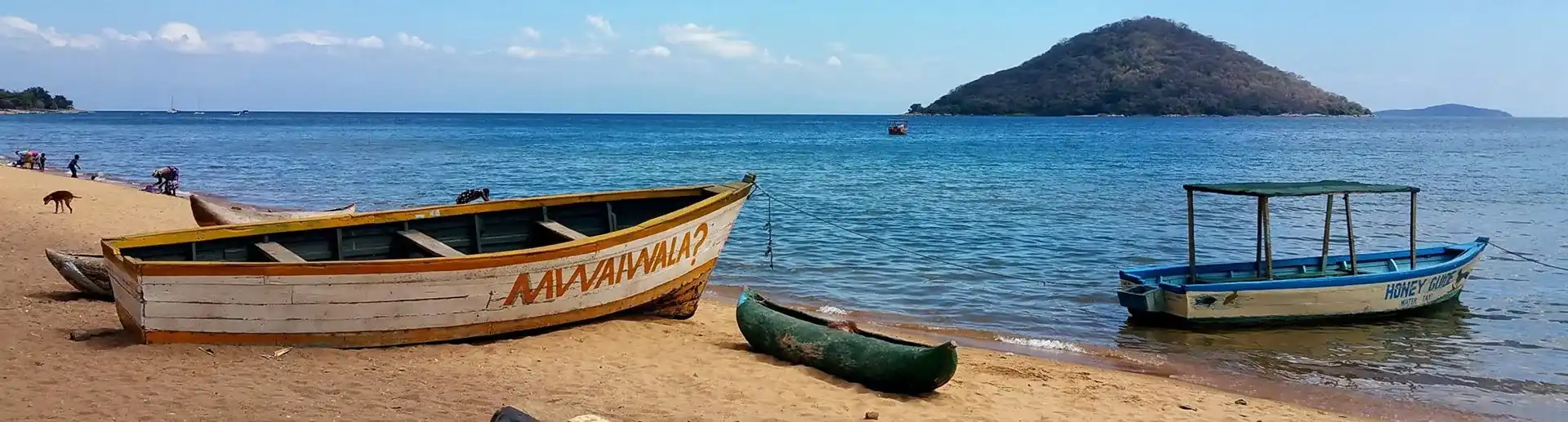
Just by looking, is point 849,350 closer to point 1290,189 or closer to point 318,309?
point 318,309

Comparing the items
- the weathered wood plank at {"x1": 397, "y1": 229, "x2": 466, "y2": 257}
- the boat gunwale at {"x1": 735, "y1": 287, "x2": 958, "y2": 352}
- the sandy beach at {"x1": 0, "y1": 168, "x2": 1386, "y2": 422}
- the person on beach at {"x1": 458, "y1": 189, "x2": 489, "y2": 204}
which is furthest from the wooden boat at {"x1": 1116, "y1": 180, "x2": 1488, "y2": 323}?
the person on beach at {"x1": 458, "y1": 189, "x2": 489, "y2": 204}

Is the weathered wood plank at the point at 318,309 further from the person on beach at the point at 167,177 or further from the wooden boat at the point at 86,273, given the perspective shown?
the person on beach at the point at 167,177

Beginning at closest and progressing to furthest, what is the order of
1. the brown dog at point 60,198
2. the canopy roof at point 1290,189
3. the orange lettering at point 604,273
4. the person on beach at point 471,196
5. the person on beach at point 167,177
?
the orange lettering at point 604,273 → the canopy roof at point 1290,189 → the person on beach at point 471,196 → the brown dog at point 60,198 → the person on beach at point 167,177

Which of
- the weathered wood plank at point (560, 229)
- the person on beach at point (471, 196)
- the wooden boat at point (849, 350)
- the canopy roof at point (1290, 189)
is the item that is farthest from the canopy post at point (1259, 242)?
the person on beach at point (471, 196)

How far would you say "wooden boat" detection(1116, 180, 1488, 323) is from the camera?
12.1 m

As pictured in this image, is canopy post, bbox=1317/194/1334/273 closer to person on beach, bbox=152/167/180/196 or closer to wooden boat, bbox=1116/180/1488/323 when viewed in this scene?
wooden boat, bbox=1116/180/1488/323

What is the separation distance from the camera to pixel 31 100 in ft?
538

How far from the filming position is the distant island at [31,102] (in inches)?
6063

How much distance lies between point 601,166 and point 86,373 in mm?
42048

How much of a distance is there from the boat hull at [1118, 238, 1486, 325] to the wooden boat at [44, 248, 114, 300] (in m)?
10.9

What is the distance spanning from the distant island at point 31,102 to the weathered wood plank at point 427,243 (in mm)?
173721

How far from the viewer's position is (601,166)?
1929 inches

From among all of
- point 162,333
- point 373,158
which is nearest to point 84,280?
point 162,333

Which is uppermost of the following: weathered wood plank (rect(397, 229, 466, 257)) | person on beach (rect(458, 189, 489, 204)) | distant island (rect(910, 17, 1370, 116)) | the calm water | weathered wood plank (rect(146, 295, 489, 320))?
distant island (rect(910, 17, 1370, 116))
